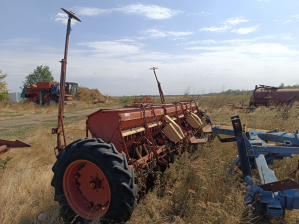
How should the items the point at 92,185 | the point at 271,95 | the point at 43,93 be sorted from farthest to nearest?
the point at 43,93 → the point at 271,95 → the point at 92,185

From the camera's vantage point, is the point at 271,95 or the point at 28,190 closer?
the point at 28,190

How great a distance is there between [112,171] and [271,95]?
14101 mm

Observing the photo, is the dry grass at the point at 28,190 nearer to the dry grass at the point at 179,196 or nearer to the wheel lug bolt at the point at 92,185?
the dry grass at the point at 179,196

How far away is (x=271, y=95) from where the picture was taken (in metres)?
14.2

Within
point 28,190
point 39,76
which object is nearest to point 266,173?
point 28,190

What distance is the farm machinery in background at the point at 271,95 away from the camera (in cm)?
1330

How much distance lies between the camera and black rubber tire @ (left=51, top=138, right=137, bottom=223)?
2652 millimetres

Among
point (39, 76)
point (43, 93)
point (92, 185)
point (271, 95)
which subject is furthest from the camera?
point (39, 76)

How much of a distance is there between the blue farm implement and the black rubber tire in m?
1.43

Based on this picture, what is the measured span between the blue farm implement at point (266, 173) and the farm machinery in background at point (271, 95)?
11066mm

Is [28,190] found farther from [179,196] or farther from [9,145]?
[179,196]

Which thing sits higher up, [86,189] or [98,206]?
[86,189]

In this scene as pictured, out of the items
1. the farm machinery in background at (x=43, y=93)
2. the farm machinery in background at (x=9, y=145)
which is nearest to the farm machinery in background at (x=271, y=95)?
the farm machinery in background at (x=9, y=145)

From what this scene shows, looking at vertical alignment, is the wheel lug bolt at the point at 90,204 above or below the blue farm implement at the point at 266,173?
below
